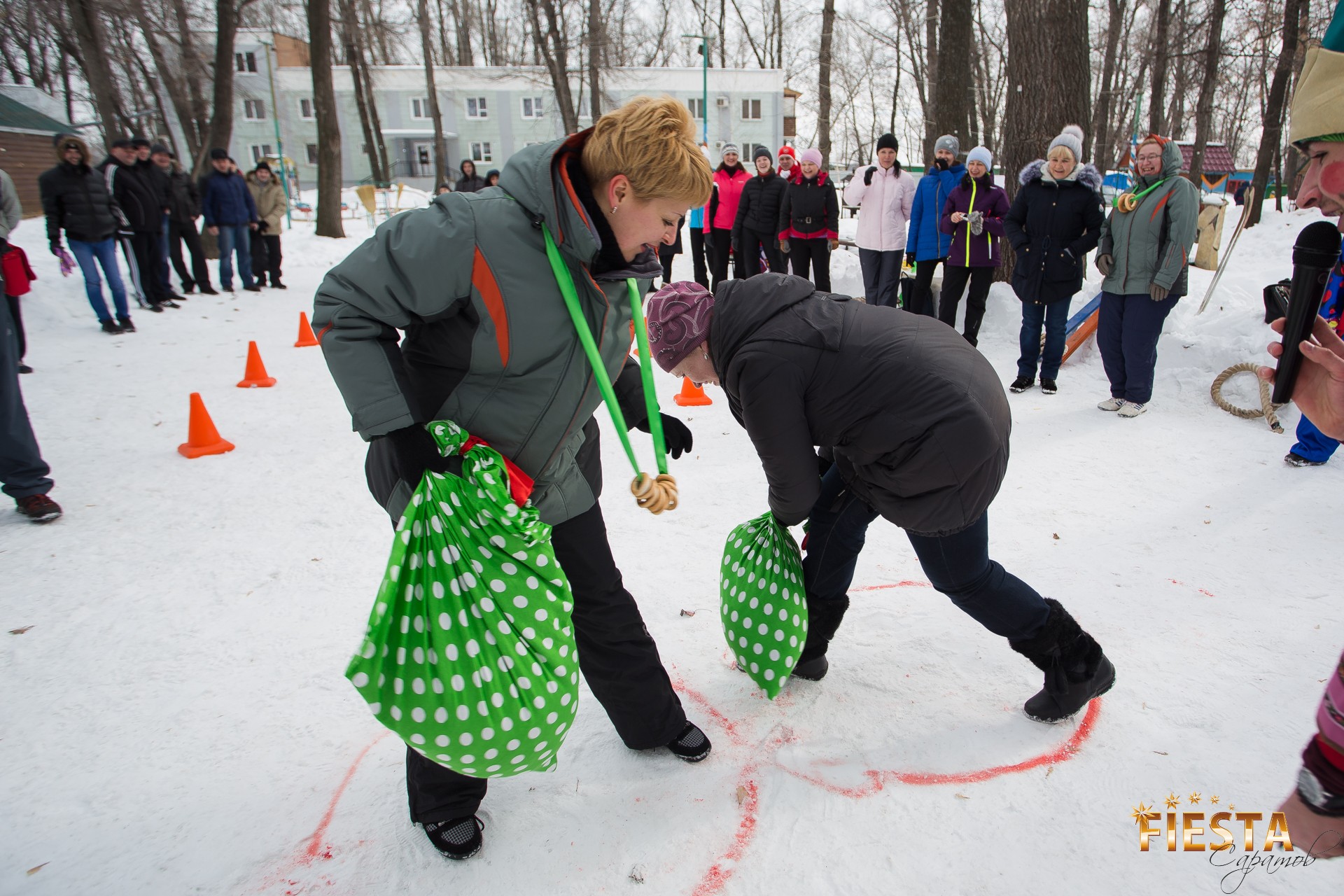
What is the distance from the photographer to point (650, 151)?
1685 millimetres

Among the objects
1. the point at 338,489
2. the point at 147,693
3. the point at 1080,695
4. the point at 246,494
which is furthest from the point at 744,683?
the point at 246,494

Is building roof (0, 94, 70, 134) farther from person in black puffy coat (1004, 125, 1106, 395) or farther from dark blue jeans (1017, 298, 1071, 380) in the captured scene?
dark blue jeans (1017, 298, 1071, 380)

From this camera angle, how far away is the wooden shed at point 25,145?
18.6 metres

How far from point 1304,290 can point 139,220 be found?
1061 cm

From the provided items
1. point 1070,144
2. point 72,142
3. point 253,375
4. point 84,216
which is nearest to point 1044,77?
point 1070,144

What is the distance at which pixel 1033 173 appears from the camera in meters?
6.16

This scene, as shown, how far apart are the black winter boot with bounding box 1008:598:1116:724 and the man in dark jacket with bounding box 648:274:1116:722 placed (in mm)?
149

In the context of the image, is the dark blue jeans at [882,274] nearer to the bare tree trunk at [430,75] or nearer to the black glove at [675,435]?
the black glove at [675,435]

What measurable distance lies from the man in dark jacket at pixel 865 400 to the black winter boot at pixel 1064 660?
15cm

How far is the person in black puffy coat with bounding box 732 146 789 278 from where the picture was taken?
892 centimetres

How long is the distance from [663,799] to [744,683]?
0.62 metres

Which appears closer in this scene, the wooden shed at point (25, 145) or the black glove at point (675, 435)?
the black glove at point (675, 435)

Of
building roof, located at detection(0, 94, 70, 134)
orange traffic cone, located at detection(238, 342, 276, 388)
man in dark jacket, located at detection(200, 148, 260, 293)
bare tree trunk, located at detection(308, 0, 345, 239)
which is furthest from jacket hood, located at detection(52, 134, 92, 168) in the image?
building roof, located at detection(0, 94, 70, 134)

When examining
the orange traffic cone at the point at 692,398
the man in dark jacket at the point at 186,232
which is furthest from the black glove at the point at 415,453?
the man in dark jacket at the point at 186,232
